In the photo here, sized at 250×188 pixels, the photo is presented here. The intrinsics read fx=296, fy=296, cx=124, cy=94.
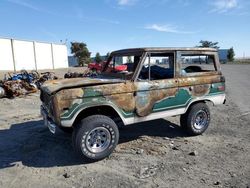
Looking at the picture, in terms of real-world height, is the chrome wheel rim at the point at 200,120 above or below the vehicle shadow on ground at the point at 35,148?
above

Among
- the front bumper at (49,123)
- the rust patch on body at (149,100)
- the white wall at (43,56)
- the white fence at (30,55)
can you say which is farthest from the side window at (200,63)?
the white wall at (43,56)

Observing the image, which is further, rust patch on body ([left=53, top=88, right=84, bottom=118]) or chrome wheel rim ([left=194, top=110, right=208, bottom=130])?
chrome wheel rim ([left=194, top=110, right=208, bottom=130])

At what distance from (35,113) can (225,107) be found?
6.40 m

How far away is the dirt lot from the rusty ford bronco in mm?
413

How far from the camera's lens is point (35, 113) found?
965 centimetres

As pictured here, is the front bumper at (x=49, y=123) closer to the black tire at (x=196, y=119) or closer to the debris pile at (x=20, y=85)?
the black tire at (x=196, y=119)

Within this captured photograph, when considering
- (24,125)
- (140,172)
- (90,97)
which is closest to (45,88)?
(90,97)

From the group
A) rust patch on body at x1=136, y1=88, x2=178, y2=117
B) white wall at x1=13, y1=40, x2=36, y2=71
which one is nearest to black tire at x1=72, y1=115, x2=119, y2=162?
rust patch on body at x1=136, y1=88, x2=178, y2=117

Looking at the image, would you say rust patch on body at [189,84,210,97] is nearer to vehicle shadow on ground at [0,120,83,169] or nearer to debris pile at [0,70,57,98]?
vehicle shadow on ground at [0,120,83,169]

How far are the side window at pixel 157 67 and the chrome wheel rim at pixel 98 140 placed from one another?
1.35 meters

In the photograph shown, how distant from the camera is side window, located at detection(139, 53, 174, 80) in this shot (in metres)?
5.97

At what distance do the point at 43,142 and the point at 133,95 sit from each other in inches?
91.5

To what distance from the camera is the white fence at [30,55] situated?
4528 centimetres

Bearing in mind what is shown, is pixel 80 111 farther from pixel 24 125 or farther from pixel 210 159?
pixel 24 125
